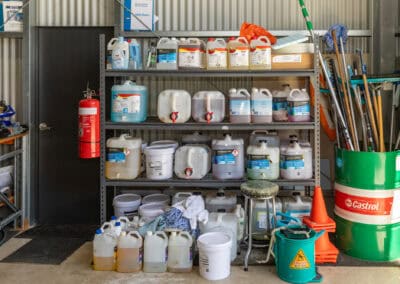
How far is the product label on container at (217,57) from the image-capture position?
3518 millimetres

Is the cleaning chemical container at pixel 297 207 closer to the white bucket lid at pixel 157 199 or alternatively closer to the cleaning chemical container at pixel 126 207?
A: the white bucket lid at pixel 157 199

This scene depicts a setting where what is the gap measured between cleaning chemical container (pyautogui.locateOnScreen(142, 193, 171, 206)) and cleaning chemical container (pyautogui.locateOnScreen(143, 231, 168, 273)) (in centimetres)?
67

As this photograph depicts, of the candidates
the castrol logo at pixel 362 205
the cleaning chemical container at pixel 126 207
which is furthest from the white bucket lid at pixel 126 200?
the castrol logo at pixel 362 205

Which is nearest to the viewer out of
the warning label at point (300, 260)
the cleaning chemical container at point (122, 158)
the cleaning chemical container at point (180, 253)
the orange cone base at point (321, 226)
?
the warning label at point (300, 260)

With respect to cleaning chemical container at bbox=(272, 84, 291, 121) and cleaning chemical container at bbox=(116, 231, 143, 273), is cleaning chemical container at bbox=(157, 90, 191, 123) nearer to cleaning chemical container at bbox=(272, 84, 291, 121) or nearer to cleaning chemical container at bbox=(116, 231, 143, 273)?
cleaning chemical container at bbox=(272, 84, 291, 121)

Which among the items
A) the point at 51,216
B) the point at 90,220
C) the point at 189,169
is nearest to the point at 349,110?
the point at 189,169

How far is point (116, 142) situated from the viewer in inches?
142

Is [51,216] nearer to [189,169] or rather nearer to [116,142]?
[116,142]

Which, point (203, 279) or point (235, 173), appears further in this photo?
point (235, 173)

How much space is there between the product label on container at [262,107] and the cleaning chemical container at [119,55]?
3.95 feet

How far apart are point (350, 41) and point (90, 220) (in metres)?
3.32

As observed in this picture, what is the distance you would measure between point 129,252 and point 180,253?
1.26 ft

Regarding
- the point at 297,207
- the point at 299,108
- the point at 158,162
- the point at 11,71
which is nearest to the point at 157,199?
the point at 158,162

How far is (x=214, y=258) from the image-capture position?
9.57ft
